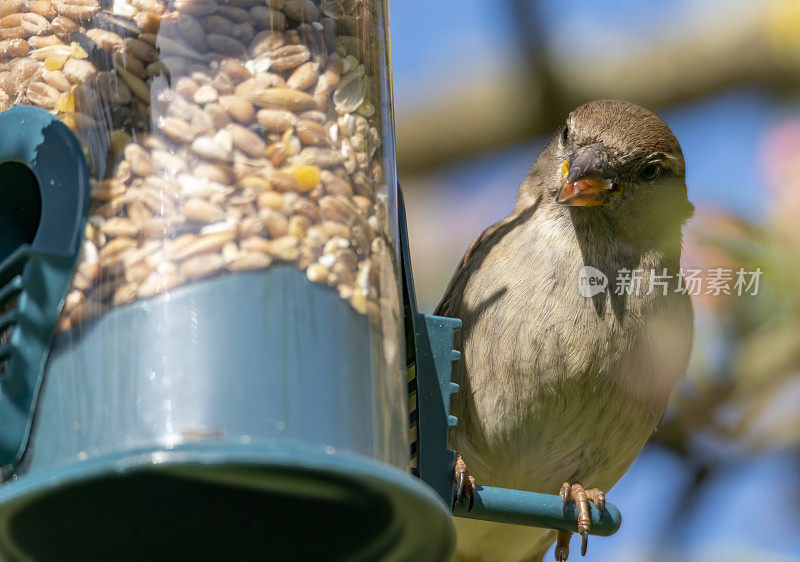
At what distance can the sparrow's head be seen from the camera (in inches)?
159

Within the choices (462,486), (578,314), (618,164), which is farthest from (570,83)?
(462,486)

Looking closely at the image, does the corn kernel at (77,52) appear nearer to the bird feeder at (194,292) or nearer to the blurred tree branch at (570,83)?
the bird feeder at (194,292)

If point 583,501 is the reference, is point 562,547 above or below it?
below

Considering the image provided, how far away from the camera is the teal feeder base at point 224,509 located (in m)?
1.94

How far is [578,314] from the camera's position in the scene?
389cm

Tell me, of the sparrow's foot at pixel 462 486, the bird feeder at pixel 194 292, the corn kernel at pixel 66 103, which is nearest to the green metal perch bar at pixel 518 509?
the sparrow's foot at pixel 462 486

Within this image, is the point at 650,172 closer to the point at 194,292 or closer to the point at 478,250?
the point at 478,250

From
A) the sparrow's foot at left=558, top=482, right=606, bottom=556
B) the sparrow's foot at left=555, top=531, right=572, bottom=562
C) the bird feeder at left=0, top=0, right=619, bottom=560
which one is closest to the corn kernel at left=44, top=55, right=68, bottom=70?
the bird feeder at left=0, top=0, right=619, bottom=560

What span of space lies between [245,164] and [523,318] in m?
1.76

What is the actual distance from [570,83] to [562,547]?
1.65m

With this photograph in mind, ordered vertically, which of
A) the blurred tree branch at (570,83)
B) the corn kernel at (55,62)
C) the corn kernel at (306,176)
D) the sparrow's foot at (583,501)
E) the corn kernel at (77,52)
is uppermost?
the corn kernel at (77,52)

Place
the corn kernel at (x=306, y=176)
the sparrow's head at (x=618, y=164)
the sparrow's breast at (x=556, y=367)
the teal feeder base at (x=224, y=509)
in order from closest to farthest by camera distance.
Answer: the teal feeder base at (x=224, y=509) < the corn kernel at (x=306, y=176) < the sparrow's breast at (x=556, y=367) < the sparrow's head at (x=618, y=164)

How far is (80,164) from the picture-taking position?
92.0 inches

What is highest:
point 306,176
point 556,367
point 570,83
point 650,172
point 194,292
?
point 306,176
